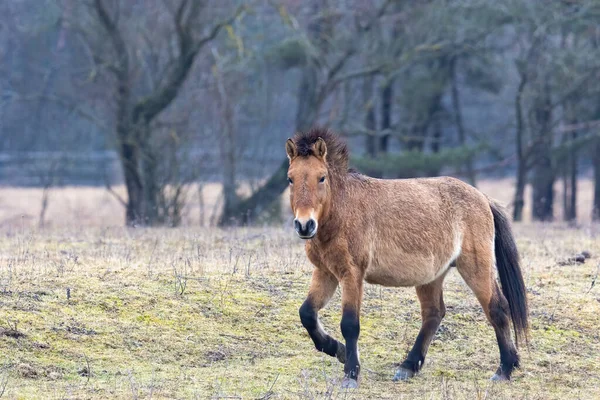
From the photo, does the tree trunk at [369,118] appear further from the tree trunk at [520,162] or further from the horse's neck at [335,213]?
the horse's neck at [335,213]

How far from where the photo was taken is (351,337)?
6711 millimetres

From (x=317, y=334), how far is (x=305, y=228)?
1.11 metres

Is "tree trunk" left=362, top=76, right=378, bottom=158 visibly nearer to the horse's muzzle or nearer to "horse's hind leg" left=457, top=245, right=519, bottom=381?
"horse's hind leg" left=457, top=245, right=519, bottom=381

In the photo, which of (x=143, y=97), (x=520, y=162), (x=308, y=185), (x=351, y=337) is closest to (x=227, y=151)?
(x=143, y=97)

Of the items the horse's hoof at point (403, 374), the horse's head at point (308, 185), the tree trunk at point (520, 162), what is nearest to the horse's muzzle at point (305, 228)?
the horse's head at point (308, 185)

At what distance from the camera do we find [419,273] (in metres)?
7.16

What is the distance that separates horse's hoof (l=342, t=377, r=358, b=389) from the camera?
650cm

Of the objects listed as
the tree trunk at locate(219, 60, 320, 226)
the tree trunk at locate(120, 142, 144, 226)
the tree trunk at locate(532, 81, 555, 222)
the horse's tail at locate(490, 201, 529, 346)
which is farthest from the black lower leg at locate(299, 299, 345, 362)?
the tree trunk at locate(532, 81, 555, 222)

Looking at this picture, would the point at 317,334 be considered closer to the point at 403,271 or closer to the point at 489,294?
the point at 403,271

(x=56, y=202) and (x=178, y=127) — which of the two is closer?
(x=178, y=127)

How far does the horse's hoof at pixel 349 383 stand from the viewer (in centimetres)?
650

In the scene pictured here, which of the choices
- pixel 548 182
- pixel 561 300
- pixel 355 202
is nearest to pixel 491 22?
pixel 548 182

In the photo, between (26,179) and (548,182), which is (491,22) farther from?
(26,179)

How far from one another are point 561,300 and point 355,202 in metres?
3.24
